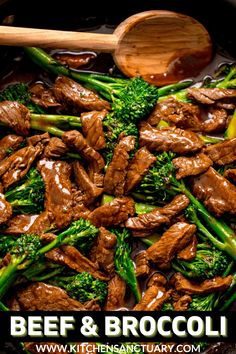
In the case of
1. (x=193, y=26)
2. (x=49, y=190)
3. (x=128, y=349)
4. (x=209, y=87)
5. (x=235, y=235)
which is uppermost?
(x=193, y=26)

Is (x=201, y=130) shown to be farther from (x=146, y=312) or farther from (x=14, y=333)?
(x=14, y=333)

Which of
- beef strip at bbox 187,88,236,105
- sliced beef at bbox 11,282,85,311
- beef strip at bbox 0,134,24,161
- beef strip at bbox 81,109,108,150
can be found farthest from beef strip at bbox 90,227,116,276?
beef strip at bbox 187,88,236,105

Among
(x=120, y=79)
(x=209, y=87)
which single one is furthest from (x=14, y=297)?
(x=209, y=87)

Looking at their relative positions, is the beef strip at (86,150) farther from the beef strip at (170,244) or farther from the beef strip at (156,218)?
the beef strip at (170,244)

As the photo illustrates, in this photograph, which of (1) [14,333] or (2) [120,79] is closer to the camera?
(1) [14,333]

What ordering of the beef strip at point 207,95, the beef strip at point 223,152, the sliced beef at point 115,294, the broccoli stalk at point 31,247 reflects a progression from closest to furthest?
1. the broccoli stalk at point 31,247
2. the sliced beef at point 115,294
3. the beef strip at point 223,152
4. the beef strip at point 207,95

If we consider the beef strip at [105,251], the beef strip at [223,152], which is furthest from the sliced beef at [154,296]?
the beef strip at [223,152]

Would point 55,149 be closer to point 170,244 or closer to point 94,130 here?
point 94,130
